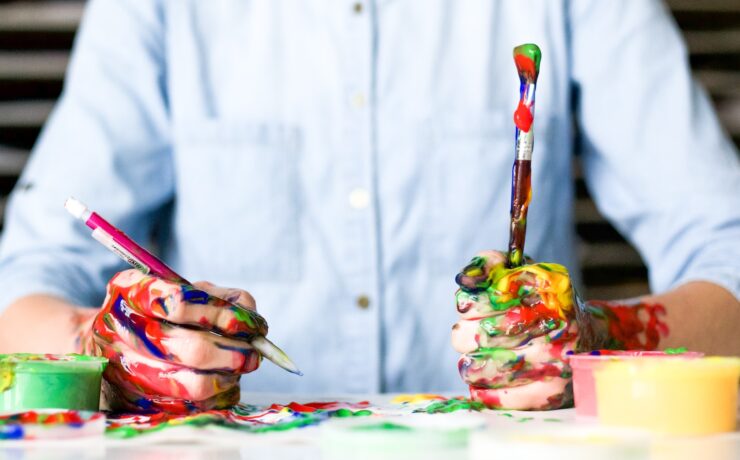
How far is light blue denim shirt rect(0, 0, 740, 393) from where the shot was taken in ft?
5.98

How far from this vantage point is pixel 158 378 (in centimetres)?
113

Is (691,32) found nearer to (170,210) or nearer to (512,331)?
(170,210)

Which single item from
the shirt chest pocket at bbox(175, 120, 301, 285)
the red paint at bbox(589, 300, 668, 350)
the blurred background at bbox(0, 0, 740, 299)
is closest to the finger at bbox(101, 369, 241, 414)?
the red paint at bbox(589, 300, 668, 350)

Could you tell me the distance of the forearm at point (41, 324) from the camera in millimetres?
1467

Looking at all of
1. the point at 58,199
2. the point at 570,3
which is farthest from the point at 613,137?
the point at 58,199

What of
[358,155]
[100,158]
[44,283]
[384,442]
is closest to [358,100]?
[358,155]

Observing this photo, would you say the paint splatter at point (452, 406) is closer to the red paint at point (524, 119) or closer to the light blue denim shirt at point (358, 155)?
the red paint at point (524, 119)

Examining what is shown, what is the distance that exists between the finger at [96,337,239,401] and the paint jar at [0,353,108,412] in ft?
0.28

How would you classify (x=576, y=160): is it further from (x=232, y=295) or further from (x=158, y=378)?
(x=158, y=378)

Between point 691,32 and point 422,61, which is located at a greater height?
point 691,32

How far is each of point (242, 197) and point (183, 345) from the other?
2.54ft

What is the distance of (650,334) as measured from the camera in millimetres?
1478

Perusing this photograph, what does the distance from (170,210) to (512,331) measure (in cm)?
105

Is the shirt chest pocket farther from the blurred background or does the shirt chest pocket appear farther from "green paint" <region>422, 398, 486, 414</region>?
the blurred background
